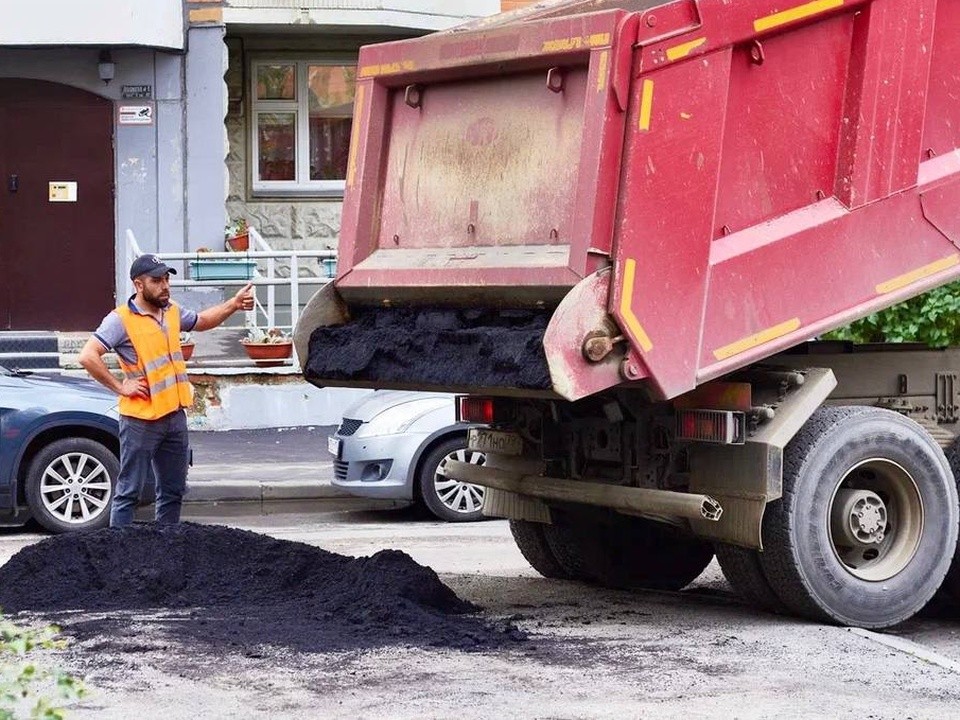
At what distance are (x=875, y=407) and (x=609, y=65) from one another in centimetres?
211

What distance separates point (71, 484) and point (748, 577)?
224 inches

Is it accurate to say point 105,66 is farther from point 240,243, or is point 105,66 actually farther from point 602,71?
point 602,71

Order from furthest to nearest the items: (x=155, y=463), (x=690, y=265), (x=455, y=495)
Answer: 1. (x=455, y=495)
2. (x=155, y=463)
3. (x=690, y=265)

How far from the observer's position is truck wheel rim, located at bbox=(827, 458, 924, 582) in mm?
7723

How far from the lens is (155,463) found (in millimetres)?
9648

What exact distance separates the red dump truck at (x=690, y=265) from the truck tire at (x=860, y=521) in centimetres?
1

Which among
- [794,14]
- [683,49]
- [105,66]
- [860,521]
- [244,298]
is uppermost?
[105,66]

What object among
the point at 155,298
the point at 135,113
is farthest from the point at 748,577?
the point at 135,113

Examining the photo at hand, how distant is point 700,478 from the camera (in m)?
7.61

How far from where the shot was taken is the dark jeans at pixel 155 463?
9.49 metres

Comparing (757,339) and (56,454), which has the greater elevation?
→ (757,339)

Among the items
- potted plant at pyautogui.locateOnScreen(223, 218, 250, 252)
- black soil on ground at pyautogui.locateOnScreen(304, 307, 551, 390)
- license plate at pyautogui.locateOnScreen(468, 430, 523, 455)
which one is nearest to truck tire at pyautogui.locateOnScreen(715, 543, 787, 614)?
license plate at pyautogui.locateOnScreen(468, 430, 523, 455)

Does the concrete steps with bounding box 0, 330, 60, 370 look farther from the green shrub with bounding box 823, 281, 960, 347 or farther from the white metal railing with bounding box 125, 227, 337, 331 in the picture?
the green shrub with bounding box 823, 281, 960, 347

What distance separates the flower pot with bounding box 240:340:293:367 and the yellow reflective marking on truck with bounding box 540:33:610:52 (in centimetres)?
956
